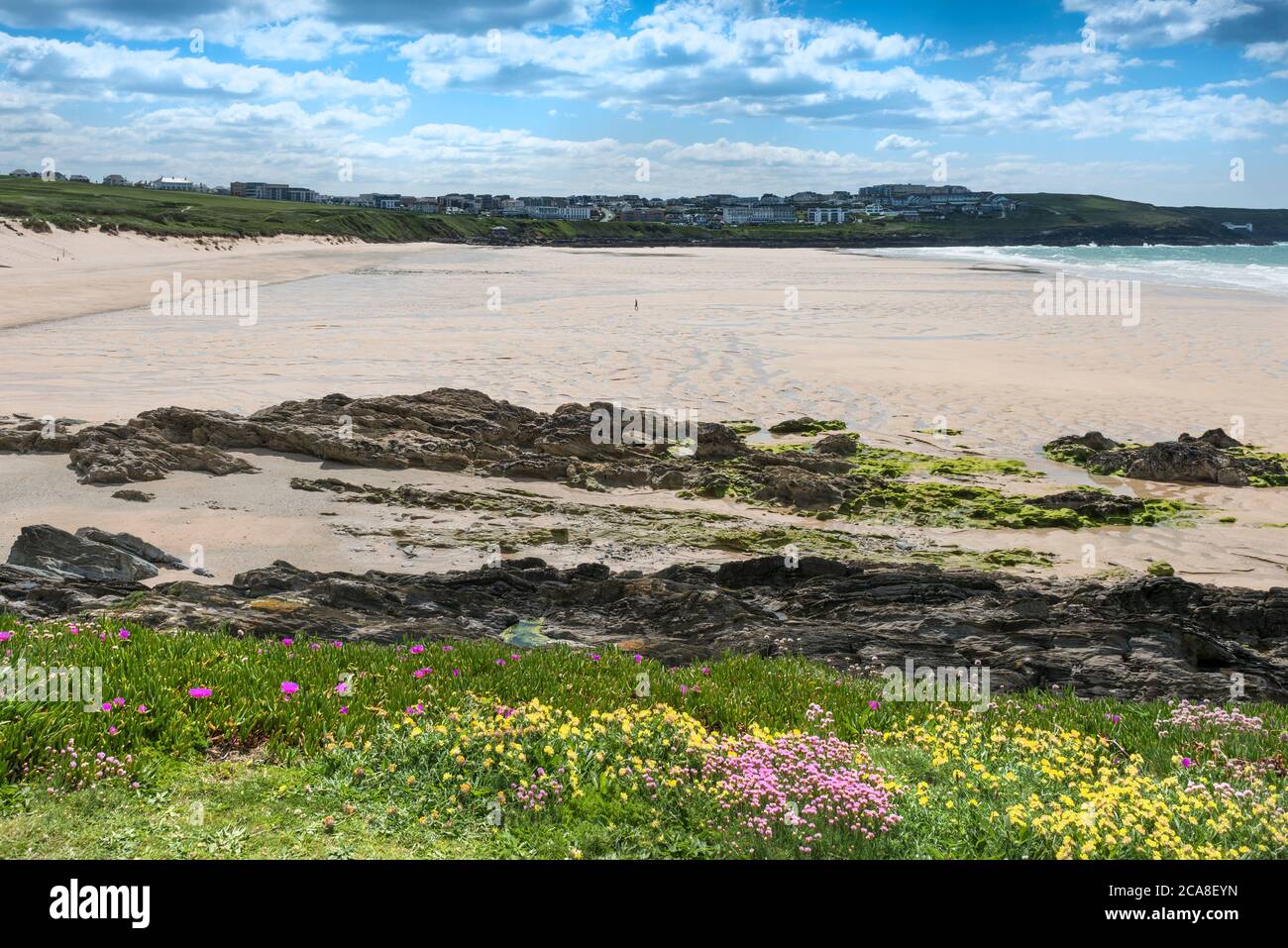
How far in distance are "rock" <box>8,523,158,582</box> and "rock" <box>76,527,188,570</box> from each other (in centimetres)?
27

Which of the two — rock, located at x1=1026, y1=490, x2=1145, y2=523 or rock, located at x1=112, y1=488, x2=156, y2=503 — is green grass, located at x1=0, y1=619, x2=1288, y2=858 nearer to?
rock, located at x1=112, y1=488, x2=156, y2=503

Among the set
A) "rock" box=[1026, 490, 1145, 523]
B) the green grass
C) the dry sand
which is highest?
the dry sand

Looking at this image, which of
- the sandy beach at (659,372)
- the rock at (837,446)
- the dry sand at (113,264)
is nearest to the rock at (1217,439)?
the sandy beach at (659,372)

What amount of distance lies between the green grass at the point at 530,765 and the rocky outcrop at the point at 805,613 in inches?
68.0

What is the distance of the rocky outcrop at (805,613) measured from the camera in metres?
10.4

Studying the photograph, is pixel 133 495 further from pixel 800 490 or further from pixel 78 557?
pixel 800 490

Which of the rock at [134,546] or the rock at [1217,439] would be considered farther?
the rock at [1217,439]

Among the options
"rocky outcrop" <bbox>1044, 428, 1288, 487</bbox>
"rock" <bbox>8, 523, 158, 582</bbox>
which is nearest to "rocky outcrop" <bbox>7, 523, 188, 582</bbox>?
"rock" <bbox>8, 523, 158, 582</bbox>

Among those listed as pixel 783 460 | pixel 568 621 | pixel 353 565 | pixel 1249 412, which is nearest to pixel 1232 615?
pixel 568 621

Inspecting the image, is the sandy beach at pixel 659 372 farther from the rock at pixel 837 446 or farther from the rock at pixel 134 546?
the rock at pixel 837 446

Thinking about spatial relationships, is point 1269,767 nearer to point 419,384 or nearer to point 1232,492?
point 1232,492

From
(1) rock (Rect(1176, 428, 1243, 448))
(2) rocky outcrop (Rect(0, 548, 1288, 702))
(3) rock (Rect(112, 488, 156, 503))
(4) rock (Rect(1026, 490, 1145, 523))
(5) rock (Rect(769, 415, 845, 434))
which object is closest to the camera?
(2) rocky outcrop (Rect(0, 548, 1288, 702))

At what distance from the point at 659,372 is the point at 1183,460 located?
15.8m

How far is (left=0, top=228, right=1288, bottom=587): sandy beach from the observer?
53.8 feet
